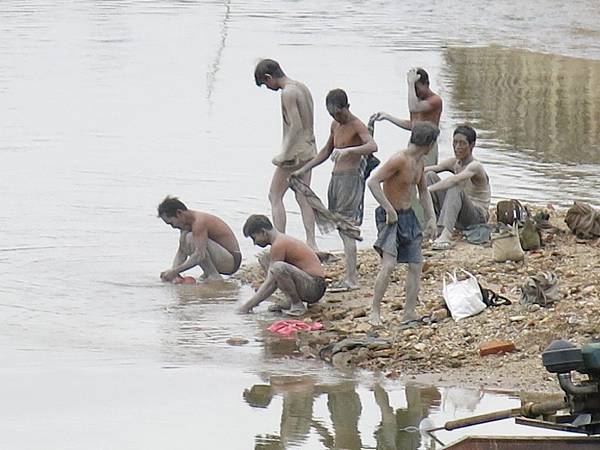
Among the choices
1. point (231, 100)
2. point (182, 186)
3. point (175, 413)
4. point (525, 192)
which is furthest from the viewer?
Result: point (231, 100)

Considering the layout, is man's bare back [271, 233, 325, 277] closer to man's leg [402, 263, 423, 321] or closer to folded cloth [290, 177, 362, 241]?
folded cloth [290, 177, 362, 241]

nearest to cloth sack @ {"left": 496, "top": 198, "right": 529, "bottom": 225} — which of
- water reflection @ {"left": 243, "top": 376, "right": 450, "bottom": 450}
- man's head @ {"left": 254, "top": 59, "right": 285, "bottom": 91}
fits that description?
man's head @ {"left": 254, "top": 59, "right": 285, "bottom": 91}

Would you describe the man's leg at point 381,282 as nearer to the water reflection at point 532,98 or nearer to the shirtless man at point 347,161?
the shirtless man at point 347,161

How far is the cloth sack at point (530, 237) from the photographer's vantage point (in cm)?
1352

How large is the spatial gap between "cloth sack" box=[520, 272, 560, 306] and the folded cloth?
2033mm

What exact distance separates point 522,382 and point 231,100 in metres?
15.6

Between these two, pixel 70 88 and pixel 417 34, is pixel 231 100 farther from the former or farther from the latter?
pixel 417 34

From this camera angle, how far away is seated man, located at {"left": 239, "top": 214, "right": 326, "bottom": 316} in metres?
12.5

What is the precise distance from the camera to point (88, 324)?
494 inches

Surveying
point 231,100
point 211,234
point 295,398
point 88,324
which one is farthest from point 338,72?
point 295,398

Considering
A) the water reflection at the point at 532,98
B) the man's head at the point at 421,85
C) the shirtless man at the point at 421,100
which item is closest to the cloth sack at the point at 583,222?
the shirtless man at the point at 421,100

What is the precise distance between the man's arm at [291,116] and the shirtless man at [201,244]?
3.04ft

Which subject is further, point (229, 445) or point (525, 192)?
point (525, 192)

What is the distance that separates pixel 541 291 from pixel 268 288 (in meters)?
2.27
